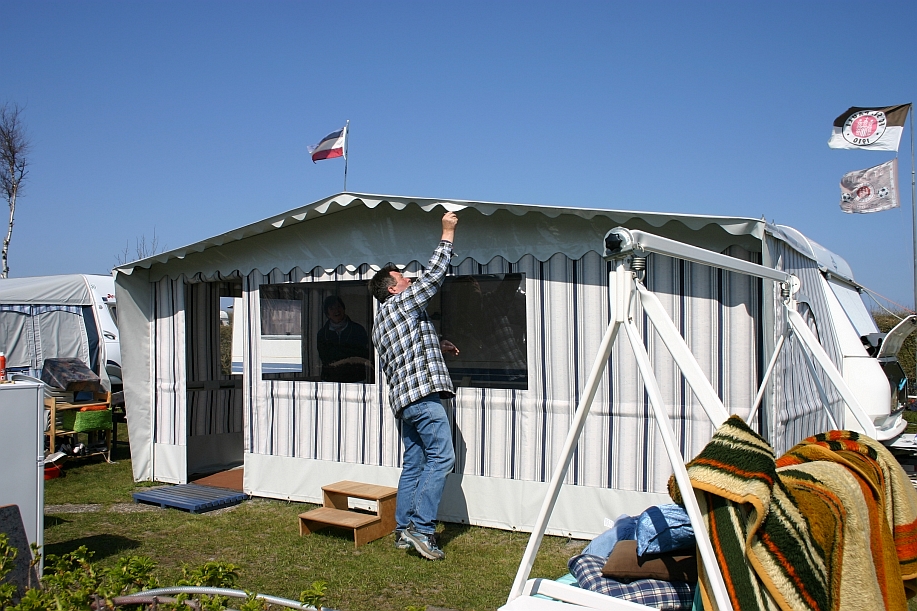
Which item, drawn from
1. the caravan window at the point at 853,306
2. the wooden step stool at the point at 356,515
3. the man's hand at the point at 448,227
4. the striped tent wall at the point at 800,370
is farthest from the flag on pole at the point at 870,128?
the wooden step stool at the point at 356,515

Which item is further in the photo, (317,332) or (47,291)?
(47,291)

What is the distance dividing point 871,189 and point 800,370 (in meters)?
7.95

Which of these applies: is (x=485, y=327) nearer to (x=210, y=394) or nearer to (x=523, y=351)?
(x=523, y=351)

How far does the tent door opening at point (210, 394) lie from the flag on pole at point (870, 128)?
9.12 meters

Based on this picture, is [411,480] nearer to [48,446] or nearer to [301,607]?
[301,607]

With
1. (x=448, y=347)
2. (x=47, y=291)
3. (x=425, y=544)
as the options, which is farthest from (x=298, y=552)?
(x=47, y=291)

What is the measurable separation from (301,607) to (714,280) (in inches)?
141

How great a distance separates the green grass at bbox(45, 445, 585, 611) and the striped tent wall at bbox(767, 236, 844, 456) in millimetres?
1510

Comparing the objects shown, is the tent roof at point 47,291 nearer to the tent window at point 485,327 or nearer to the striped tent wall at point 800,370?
the tent window at point 485,327

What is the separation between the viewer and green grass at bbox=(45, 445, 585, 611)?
4129 mm

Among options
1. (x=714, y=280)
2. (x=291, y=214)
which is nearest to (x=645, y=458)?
(x=714, y=280)

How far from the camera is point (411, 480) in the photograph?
198 inches

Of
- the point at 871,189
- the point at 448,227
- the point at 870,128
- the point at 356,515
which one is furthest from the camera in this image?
the point at 871,189

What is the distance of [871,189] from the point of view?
11656mm
